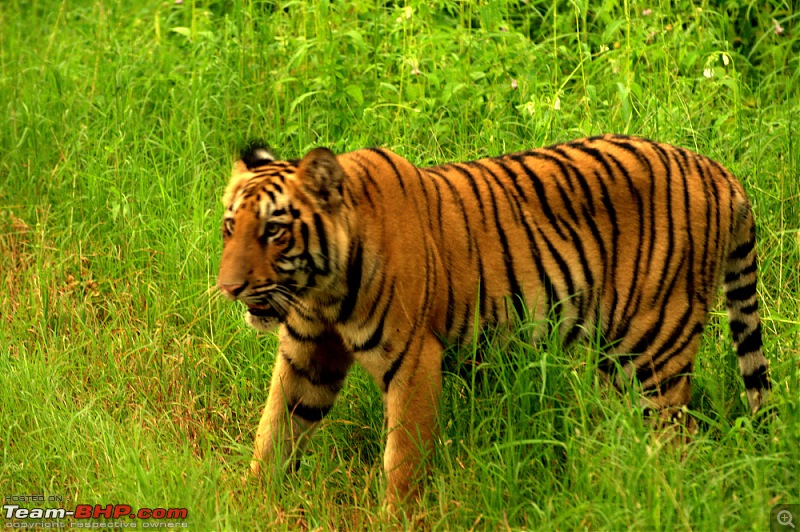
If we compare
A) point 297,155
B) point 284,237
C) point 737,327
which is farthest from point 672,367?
point 297,155

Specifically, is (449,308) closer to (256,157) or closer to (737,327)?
(256,157)

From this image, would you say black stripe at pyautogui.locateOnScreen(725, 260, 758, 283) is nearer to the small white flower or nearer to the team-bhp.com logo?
the small white flower


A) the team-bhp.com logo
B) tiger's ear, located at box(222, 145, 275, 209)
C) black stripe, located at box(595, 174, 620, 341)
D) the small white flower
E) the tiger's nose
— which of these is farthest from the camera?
the small white flower

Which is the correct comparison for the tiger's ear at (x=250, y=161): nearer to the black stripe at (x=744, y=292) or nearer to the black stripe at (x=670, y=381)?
the black stripe at (x=670, y=381)

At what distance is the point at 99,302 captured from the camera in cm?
512

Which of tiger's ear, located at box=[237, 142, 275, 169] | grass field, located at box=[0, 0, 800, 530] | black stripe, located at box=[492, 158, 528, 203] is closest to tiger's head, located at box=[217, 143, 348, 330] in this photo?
tiger's ear, located at box=[237, 142, 275, 169]

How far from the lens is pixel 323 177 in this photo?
3580mm

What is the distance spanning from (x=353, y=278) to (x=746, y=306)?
1.46 m

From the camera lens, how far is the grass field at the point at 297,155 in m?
3.53

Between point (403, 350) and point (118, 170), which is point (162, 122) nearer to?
point (118, 170)

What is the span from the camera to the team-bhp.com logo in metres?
3.52

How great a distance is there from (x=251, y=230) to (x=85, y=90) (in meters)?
3.12

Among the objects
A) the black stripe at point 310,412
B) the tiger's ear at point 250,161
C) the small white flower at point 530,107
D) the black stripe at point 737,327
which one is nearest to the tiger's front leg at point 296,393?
the black stripe at point 310,412

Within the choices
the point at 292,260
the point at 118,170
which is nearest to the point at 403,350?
the point at 292,260
